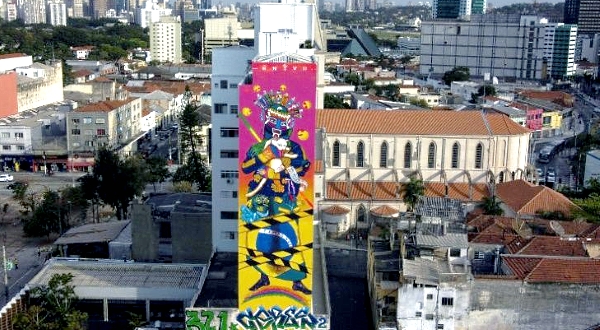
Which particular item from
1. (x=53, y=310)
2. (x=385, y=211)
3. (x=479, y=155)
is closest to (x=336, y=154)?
(x=385, y=211)

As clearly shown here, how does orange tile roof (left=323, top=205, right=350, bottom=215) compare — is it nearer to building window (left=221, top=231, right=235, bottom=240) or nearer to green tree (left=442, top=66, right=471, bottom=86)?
building window (left=221, top=231, right=235, bottom=240)

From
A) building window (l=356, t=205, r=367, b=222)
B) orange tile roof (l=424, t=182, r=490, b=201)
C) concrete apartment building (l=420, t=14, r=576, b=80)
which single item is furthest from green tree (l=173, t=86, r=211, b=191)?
concrete apartment building (l=420, t=14, r=576, b=80)

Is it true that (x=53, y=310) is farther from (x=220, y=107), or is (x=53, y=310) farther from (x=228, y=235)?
(x=220, y=107)

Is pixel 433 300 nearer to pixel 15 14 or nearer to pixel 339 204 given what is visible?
pixel 339 204

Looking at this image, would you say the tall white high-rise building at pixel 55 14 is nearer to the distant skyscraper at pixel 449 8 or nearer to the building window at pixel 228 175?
the distant skyscraper at pixel 449 8

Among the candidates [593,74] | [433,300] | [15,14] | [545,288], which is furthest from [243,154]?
[15,14]
